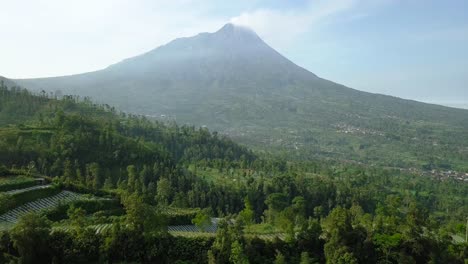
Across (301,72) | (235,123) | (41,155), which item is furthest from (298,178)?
(301,72)

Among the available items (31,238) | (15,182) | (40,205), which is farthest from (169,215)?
(15,182)

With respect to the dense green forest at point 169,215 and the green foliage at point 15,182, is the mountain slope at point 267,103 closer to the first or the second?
the dense green forest at point 169,215

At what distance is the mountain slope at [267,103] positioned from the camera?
306 feet

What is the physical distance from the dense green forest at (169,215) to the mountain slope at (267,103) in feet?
141

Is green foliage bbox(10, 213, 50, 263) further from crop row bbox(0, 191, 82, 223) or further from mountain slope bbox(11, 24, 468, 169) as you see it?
mountain slope bbox(11, 24, 468, 169)

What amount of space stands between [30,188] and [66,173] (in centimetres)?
810

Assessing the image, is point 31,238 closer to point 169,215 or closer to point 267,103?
point 169,215

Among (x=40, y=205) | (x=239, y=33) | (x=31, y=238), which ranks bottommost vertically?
(x=40, y=205)

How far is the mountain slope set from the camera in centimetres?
9338

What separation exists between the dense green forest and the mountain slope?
141 ft

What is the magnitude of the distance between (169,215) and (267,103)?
108034 mm

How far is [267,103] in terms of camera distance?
425 ft

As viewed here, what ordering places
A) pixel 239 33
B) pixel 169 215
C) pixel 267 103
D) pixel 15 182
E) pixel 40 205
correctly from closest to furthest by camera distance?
pixel 40 205
pixel 15 182
pixel 169 215
pixel 267 103
pixel 239 33

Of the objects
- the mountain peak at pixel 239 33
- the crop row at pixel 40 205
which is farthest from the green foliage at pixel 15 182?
the mountain peak at pixel 239 33
